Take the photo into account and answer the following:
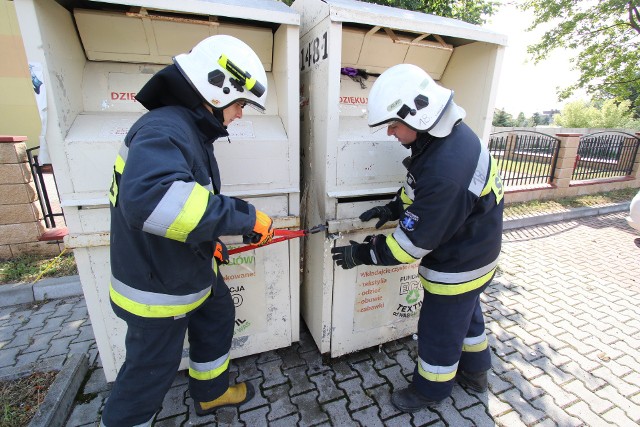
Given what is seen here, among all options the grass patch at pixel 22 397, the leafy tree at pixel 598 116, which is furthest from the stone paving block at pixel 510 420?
the leafy tree at pixel 598 116

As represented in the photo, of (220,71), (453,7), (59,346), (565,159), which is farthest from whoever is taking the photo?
(565,159)

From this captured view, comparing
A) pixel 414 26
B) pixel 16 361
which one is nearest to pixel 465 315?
pixel 414 26

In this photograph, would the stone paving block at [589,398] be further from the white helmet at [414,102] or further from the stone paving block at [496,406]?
the white helmet at [414,102]

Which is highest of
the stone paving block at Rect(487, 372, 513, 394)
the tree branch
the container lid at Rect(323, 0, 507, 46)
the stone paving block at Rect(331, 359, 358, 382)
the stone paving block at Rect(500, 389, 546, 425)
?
the tree branch

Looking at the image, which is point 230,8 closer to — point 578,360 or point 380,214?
point 380,214

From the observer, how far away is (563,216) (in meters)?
5.89

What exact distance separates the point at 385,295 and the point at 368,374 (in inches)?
22.2

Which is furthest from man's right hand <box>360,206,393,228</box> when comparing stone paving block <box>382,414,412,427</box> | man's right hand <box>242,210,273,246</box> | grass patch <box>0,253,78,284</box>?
grass patch <box>0,253,78,284</box>

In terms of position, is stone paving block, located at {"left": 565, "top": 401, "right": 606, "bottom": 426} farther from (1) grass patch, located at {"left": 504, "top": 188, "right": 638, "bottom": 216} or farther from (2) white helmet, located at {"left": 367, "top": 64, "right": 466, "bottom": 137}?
(1) grass patch, located at {"left": 504, "top": 188, "right": 638, "bottom": 216}

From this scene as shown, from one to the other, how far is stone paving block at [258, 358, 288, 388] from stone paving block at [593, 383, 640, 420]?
212 cm

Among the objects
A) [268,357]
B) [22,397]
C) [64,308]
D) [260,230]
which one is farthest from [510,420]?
[64,308]

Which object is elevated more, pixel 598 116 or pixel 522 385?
pixel 598 116

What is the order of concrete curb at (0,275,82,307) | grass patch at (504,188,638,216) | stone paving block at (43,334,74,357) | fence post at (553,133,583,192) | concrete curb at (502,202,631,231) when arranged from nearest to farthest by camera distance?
stone paving block at (43,334,74,357) < concrete curb at (0,275,82,307) < concrete curb at (502,202,631,231) < grass patch at (504,188,638,216) < fence post at (553,133,583,192)

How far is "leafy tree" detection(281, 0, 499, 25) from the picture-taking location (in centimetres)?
460
